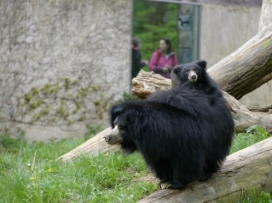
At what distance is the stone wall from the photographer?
10.3 meters

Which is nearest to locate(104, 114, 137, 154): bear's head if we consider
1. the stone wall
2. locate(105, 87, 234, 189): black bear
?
locate(105, 87, 234, 189): black bear

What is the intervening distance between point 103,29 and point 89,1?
2.04ft

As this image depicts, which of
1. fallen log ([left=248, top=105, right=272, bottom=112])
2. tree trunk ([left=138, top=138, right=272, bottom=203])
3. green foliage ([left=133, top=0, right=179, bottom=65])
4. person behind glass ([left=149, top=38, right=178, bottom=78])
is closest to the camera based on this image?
tree trunk ([left=138, top=138, right=272, bottom=203])

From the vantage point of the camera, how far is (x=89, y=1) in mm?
10688

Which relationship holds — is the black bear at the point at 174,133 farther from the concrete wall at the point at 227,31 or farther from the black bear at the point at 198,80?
the concrete wall at the point at 227,31

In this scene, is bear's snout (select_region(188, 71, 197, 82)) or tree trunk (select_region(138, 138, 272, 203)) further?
bear's snout (select_region(188, 71, 197, 82))

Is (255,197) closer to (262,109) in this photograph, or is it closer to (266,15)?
(262,109)

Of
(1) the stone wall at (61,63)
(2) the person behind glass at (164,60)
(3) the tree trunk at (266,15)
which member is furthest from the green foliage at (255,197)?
(2) the person behind glass at (164,60)

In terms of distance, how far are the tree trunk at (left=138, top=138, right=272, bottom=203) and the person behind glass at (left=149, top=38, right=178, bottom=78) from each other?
6.52m

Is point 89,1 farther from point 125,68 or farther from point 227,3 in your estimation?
point 227,3

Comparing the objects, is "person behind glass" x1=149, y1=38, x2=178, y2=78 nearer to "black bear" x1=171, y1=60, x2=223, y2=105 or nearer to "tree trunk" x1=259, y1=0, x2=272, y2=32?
"tree trunk" x1=259, y1=0, x2=272, y2=32

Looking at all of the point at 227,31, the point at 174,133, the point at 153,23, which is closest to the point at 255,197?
the point at 174,133

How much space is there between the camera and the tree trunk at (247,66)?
273 inches

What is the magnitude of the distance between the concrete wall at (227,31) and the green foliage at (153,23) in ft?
2.74
